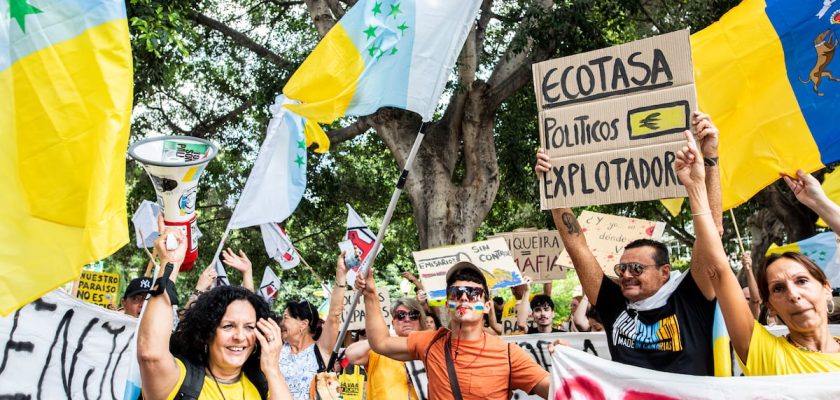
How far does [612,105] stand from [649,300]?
1.03 m

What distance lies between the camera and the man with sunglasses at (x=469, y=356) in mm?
3951

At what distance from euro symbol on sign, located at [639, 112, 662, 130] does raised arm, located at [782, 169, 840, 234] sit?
2.34ft

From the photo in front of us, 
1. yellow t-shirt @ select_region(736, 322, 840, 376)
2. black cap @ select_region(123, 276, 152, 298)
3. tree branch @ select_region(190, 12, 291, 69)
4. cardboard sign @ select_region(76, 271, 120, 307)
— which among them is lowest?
yellow t-shirt @ select_region(736, 322, 840, 376)

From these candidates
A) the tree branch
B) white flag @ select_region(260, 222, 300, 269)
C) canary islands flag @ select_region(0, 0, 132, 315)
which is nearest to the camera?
canary islands flag @ select_region(0, 0, 132, 315)

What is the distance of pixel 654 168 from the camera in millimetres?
3891

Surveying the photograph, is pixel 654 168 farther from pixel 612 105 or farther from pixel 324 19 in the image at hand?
pixel 324 19

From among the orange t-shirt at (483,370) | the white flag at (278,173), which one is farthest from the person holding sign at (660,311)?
the white flag at (278,173)

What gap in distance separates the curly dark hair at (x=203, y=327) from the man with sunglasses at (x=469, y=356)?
3.37 ft

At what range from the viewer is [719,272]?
10.4 ft

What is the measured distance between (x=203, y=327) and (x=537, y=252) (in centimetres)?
618

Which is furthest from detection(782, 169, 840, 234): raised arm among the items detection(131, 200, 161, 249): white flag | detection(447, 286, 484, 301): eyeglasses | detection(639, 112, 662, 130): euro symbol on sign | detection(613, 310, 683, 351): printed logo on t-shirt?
detection(131, 200, 161, 249): white flag

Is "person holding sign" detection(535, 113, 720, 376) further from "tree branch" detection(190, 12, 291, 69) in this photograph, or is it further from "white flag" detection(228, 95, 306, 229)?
"tree branch" detection(190, 12, 291, 69)

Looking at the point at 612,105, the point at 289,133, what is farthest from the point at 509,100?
the point at 612,105

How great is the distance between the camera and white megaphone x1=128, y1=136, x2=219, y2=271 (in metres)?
5.42
